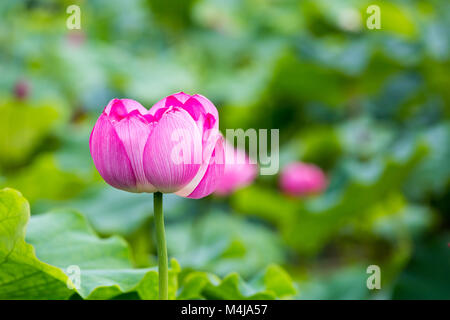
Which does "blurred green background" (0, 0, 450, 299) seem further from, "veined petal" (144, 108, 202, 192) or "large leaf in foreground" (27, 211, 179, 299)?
"veined petal" (144, 108, 202, 192)

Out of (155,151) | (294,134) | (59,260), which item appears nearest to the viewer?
(155,151)

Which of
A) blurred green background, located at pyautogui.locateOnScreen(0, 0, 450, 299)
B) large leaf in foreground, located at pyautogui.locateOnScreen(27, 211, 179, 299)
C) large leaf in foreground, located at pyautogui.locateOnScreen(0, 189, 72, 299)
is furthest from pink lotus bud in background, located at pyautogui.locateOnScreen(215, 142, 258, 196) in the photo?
large leaf in foreground, located at pyautogui.locateOnScreen(0, 189, 72, 299)

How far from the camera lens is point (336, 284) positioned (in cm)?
132

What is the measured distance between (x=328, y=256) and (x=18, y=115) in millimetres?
1034

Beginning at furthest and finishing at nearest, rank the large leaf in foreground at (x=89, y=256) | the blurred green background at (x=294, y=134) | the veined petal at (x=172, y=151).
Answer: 1. the blurred green background at (x=294, y=134)
2. the large leaf in foreground at (x=89, y=256)
3. the veined petal at (x=172, y=151)

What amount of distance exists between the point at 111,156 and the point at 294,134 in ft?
6.07

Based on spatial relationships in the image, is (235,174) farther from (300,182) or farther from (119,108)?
(119,108)

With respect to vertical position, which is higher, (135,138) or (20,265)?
(135,138)

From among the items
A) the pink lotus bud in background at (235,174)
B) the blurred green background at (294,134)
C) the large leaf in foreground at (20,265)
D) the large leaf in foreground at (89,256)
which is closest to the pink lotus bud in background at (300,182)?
the blurred green background at (294,134)

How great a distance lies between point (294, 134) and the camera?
2316 mm

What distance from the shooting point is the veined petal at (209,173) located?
517mm

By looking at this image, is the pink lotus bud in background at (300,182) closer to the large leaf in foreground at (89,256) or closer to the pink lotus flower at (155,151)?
the large leaf in foreground at (89,256)

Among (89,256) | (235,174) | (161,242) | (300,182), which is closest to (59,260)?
(89,256)

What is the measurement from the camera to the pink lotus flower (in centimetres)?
50
